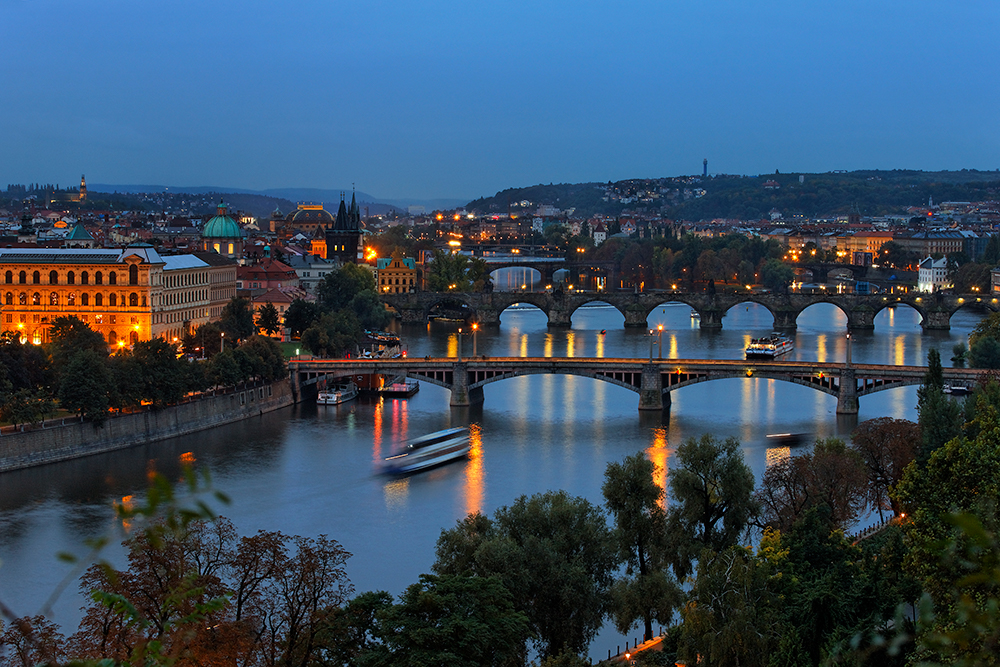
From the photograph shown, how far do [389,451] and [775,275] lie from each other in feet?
120

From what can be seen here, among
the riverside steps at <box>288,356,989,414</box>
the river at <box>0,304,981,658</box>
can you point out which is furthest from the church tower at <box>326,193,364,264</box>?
the riverside steps at <box>288,356,989,414</box>

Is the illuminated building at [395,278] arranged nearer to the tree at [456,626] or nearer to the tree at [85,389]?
the tree at [85,389]

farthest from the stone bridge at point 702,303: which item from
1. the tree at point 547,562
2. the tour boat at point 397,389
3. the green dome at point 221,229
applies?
the tree at point 547,562

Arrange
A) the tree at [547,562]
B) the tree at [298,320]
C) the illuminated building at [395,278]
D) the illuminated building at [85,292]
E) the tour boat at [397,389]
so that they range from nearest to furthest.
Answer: the tree at [547,562] < the tour boat at [397,389] < the illuminated building at [85,292] < the tree at [298,320] < the illuminated building at [395,278]

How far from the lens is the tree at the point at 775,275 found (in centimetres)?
5291

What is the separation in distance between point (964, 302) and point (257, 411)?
2708cm

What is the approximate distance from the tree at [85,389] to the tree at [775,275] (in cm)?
3684

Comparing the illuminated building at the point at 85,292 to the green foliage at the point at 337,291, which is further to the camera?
the green foliage at the point at 337,291

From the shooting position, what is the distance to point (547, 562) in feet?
34.5

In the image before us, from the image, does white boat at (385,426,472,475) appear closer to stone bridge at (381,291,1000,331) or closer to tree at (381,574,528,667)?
tree at (381,574,528,667)

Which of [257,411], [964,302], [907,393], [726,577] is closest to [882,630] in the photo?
[726,577]

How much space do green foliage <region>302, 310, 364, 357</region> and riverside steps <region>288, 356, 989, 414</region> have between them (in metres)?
2.84

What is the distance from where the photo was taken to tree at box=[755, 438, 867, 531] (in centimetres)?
1344

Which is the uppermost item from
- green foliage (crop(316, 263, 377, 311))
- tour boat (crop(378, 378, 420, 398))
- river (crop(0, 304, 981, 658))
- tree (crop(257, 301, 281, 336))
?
green foliage (crop(316, 263, 377, 311))
